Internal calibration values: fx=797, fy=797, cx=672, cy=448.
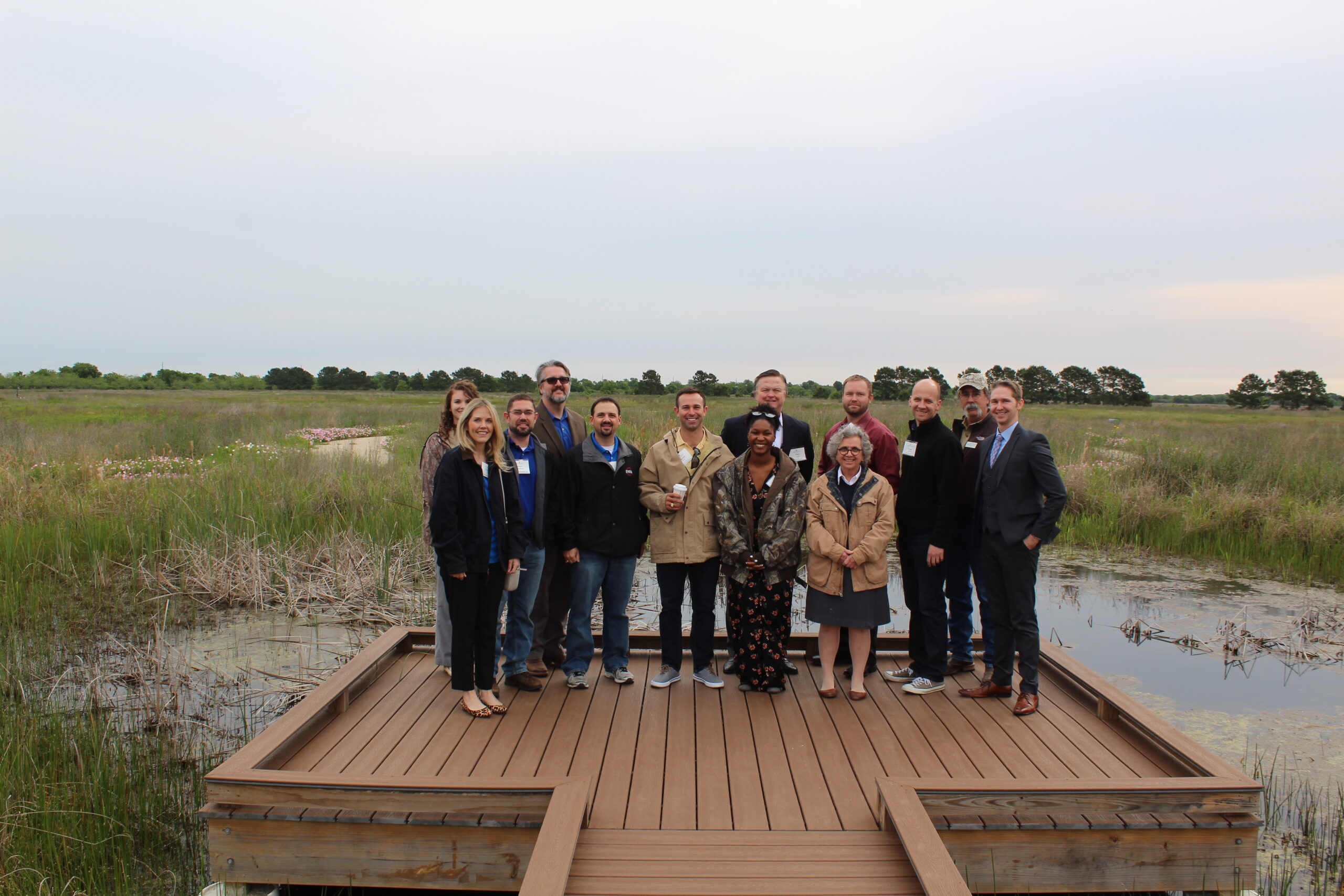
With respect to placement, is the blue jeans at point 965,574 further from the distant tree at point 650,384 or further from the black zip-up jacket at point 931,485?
the distant tree at point 650,384

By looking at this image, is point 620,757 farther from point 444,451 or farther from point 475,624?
point 444,451

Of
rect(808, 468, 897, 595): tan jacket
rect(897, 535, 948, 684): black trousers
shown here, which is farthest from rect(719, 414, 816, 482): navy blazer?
rect(897, 535, 948, 684): black trousers

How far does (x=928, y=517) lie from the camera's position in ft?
15.2

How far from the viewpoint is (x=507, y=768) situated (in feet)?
12.0

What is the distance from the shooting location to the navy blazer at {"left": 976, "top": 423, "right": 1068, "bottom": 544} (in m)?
4.18

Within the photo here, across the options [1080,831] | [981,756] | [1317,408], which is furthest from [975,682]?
[1317,408]

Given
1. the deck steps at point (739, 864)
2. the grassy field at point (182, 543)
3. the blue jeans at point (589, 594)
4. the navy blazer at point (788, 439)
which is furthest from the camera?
the navy blazer at point (788, 439)

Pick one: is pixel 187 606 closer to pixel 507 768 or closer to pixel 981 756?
pixel 507 768

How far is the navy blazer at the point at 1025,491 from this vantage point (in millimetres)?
4184

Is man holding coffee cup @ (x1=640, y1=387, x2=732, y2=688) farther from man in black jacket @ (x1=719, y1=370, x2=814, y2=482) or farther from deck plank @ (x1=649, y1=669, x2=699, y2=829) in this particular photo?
man in black jacket @ (x1=719, y1=370, x2=814, y2=482)

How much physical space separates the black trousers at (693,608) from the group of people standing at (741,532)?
13 millimetres

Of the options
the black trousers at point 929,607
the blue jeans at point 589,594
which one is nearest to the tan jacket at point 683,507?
the blue jeans at point 589,594

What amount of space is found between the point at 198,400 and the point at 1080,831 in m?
41.2

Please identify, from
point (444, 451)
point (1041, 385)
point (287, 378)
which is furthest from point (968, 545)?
point (287, 378)
